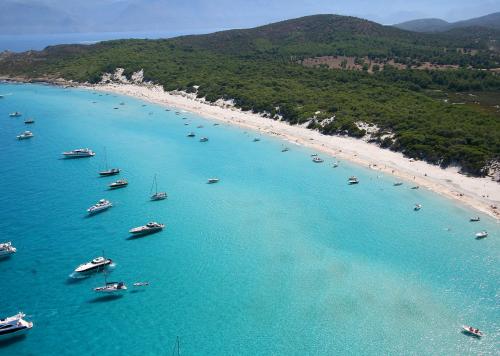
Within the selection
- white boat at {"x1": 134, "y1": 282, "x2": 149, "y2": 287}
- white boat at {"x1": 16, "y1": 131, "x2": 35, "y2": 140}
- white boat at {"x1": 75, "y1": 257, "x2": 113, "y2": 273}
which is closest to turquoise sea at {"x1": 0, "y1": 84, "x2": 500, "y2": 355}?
white boat at {"x1": 134, "y1": 282, "x2": 149, "y2": 287}

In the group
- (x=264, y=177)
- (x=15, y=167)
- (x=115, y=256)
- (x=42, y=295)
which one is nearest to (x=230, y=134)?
(x=264, y=177)

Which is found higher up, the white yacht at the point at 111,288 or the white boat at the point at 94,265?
the white boat at the point at 94,265

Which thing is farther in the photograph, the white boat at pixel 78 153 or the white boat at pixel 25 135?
the white boat at pixel 25 135

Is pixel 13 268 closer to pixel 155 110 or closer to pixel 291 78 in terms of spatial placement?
pixel 155 110

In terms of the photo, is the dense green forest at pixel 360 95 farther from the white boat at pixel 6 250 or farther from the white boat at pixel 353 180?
the white boat at pixel 6 250

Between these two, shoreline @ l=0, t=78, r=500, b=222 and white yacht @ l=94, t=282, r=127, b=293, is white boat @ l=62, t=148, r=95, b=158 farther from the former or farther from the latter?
white yacht @ l=94, t=282, r=127, b=293

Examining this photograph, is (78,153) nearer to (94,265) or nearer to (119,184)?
(119,184)

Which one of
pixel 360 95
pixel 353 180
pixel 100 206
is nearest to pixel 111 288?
pixel 100 206

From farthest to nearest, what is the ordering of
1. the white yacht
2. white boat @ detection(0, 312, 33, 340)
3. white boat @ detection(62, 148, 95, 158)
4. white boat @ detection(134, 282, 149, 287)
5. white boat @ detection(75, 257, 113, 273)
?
white boat @ detection(62, 148, 95, 158) < white boat @ detection(75, 257, 113, 273) < white boat @ detection(134, 282, 149, 287) < the white yacht < white boat @ detection(0, 312, 33, 340)

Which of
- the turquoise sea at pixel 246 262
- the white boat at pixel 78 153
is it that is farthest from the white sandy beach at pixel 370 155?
the white boat at pixel 78 153
